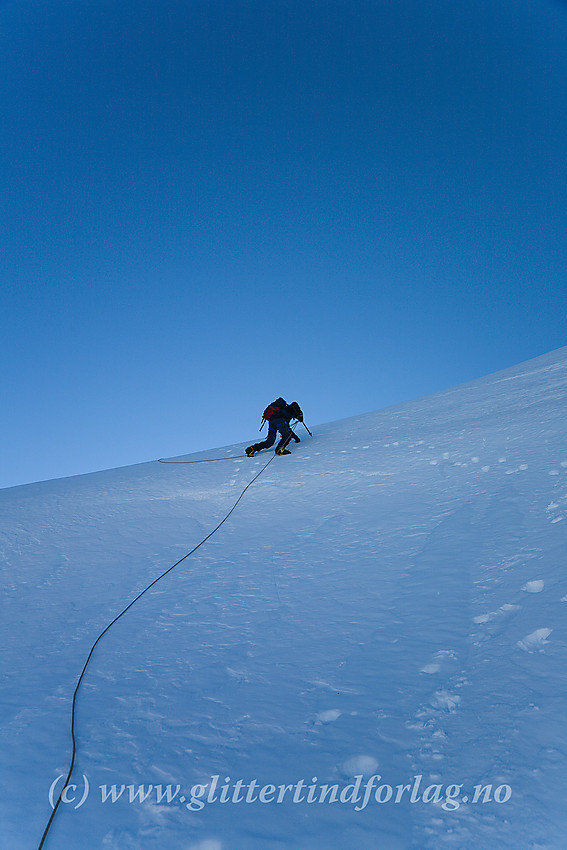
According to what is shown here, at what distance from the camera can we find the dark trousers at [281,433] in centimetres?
636

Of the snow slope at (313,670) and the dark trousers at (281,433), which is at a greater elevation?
the dark trousers at (281,433)

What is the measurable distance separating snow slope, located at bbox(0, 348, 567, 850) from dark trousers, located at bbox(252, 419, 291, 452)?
2168 mm

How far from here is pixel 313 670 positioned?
1935mm

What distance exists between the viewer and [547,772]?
4.14 feet

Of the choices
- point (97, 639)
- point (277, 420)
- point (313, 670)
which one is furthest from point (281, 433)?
point (313, 670)

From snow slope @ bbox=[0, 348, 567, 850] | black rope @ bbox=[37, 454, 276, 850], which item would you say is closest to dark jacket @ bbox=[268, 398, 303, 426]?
black rope @ bbox=[37, 454, 276, 850]

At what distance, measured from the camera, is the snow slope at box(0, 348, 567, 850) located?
4.28 feet

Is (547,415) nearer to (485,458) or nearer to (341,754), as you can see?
(485,458)

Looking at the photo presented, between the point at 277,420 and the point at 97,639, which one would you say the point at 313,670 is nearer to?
the point at 97,639

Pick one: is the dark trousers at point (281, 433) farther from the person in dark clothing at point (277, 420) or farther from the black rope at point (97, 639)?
the black rope at point (97, 639)

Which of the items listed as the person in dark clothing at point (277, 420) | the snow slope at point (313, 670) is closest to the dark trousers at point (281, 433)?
the person in dark clothing at point (277, 420)

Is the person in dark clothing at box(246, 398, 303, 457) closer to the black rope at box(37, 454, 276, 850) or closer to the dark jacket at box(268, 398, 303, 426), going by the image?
the dark jacket at box(268, 398, 303, 426)

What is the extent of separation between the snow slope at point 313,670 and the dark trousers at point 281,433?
2.17 meters

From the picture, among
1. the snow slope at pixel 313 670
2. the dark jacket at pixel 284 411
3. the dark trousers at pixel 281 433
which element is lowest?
the snow slope at pixel 313 670
